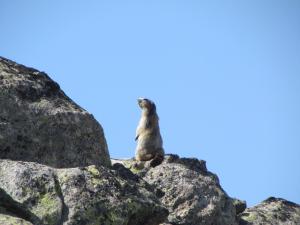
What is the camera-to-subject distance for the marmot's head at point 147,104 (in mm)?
26719

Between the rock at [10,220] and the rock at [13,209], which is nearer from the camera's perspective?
the rock at [10,220]

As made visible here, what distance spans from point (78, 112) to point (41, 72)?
149cm

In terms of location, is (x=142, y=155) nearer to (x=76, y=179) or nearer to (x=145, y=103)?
(x=145, y=103)

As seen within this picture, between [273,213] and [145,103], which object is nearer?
[273,213]

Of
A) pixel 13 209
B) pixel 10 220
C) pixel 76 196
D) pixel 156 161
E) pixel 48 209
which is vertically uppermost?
pixel 156 161

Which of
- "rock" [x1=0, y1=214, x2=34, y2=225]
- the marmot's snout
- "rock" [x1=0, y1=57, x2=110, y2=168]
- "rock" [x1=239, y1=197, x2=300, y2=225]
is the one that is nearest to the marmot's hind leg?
the marmot's snout

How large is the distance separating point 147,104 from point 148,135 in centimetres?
265

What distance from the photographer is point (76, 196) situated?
10.5 meters

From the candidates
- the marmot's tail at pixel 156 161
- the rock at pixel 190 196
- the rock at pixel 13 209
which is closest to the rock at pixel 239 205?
the rock at pixel 190 196

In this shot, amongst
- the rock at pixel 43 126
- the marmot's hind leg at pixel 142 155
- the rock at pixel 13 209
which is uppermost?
the marmot's hind leg at pixel 142 155

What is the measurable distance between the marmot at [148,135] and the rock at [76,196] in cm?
1065

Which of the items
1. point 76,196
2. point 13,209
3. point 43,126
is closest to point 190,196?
point 43,126

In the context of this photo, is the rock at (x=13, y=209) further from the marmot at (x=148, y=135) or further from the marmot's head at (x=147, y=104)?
the marmot's head at (x=147, y=104)

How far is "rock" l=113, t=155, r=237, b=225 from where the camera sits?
14703 mm
